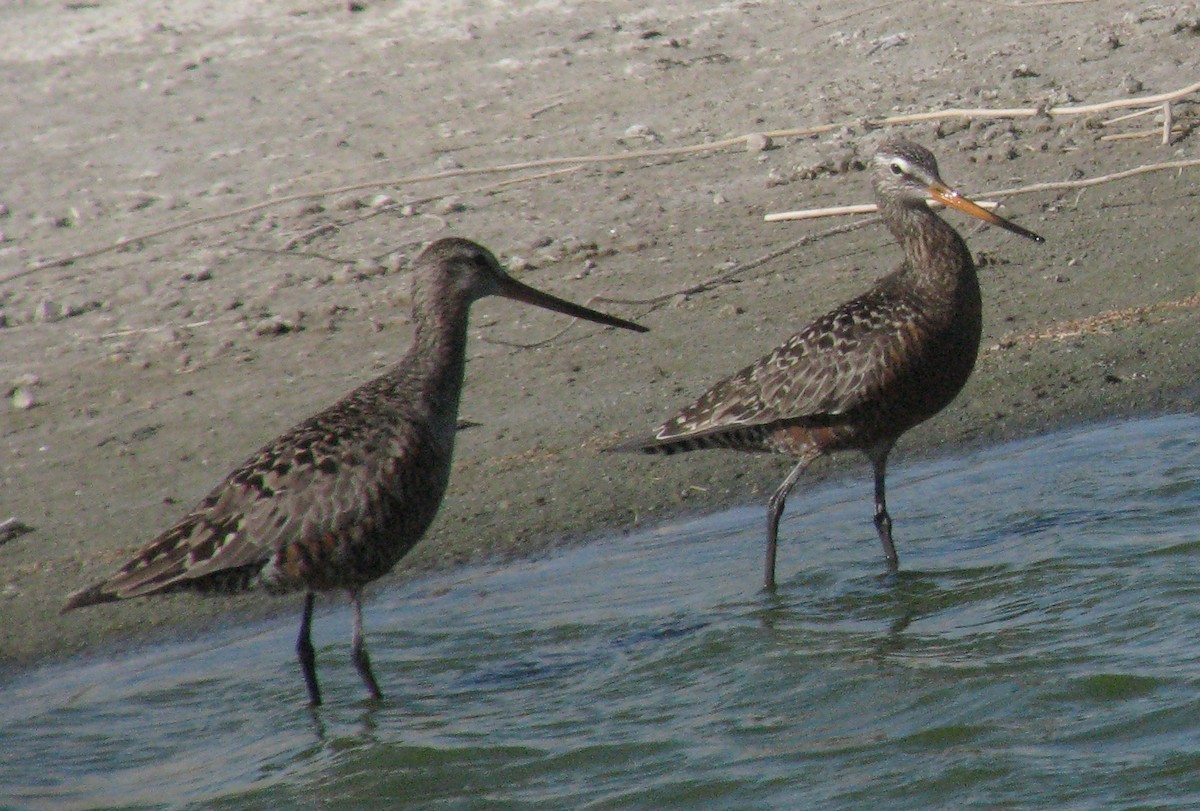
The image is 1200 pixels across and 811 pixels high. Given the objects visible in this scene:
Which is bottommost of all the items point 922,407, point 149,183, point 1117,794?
point 1117,794

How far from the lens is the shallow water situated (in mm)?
5895

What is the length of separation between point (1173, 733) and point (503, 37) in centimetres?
718

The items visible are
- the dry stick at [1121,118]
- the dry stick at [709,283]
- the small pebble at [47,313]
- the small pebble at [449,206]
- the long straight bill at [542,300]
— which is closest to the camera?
the long straight bill at [542,300]

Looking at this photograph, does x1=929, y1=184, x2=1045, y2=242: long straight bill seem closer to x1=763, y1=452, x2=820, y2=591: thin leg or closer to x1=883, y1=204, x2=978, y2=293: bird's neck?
x1=883, y1=204, x2=978, y2=293: bird's neck

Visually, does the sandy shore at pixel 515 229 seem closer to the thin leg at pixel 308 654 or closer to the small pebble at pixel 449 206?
the small pebble at pixel 449 206

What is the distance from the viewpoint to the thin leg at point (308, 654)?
20.5 feet

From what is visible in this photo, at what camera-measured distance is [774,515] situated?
23.7ft

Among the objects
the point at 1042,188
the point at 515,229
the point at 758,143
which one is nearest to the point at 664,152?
the point at 758,143

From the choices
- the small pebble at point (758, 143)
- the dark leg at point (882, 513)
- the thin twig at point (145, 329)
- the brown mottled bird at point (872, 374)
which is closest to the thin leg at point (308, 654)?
the brown mottled bird at point (872, 374)

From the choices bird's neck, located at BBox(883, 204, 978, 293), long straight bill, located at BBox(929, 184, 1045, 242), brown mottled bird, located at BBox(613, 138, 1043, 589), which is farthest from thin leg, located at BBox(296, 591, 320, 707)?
long straight bill, located at BBox(929, 184, 1045, 242)

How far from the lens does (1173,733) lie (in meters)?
5.98

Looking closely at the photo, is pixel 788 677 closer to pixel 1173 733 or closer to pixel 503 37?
pixel 1173 733

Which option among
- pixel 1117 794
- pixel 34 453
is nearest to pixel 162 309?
pixel 34 453

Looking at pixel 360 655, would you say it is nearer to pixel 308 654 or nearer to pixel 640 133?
pixel 308 654
